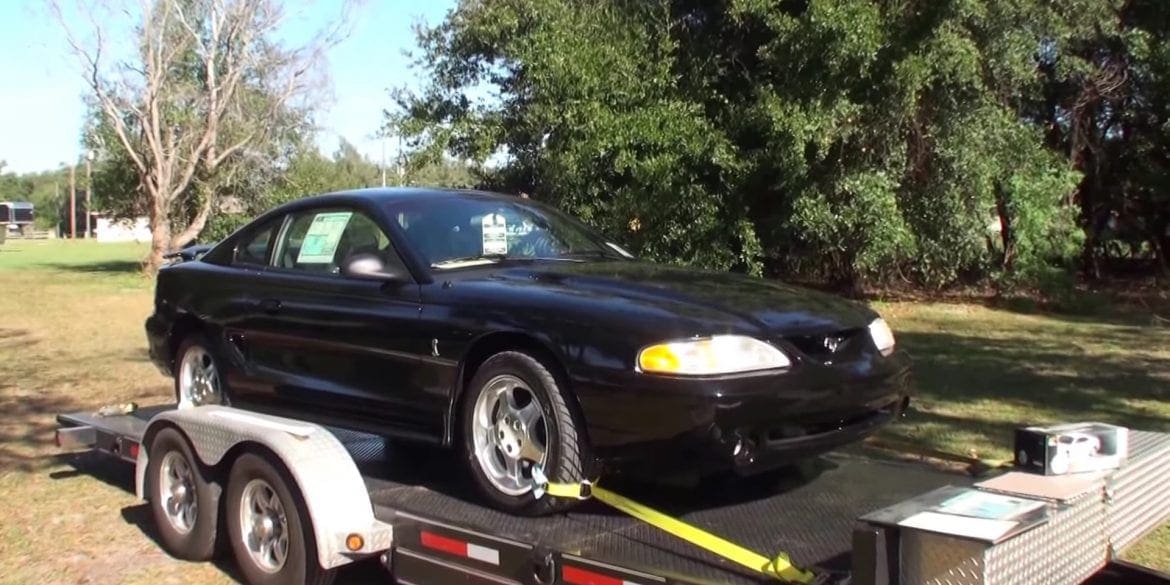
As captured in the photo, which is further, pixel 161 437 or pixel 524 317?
pixel 161 437

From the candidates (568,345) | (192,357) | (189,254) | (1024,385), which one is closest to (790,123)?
(1024,385)

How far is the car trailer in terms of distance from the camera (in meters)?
3.07

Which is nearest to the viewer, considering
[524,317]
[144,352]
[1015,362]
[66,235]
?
[524,317]

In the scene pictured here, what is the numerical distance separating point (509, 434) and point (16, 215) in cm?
9489

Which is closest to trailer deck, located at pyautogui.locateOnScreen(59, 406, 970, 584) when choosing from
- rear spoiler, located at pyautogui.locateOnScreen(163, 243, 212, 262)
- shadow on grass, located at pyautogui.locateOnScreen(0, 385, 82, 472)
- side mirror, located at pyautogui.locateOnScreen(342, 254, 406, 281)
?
side mirror, located at pyautogui.locateOnScreen(342, 254, 406, 281)

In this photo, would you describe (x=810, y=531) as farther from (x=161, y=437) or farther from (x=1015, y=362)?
(x=1015, y=362)

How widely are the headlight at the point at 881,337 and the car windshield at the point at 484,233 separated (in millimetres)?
1477

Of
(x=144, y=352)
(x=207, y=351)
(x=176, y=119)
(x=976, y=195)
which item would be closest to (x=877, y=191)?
(x=976, y=195)

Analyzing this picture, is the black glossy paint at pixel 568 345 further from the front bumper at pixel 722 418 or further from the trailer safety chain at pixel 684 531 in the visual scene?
the trailer safety chain at pixel 684 531

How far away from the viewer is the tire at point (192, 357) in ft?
18.8

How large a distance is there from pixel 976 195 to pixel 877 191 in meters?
1.79

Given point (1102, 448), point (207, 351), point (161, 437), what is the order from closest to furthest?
point (1102, 448) < point (161, 437) < point (207, 351)

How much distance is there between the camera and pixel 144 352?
13.1 meters

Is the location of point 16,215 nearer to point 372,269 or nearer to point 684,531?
point 372,269
